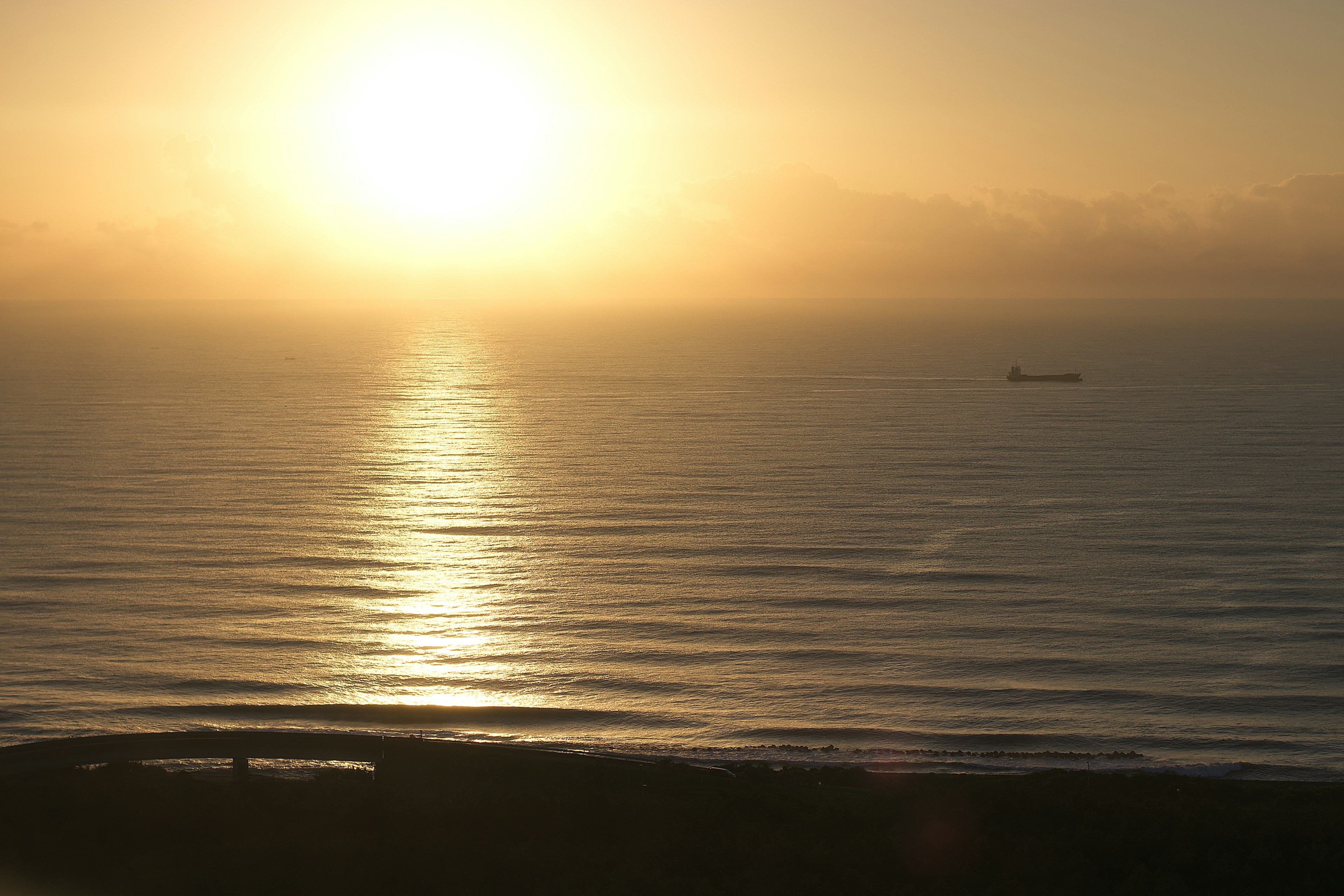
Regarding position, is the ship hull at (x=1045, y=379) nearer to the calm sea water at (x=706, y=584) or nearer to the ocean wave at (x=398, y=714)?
the calm sea water at (x=706, y=584)

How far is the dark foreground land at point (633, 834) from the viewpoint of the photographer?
1983 centimetres

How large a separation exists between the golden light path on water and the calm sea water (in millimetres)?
218

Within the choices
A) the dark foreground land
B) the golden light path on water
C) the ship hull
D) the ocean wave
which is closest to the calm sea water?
the ocean wave

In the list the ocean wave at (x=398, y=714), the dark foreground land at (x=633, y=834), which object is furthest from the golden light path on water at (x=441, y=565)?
the dark foreground land at (x=633, y=834)

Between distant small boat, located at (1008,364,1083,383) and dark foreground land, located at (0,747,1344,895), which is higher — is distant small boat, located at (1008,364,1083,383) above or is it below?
above

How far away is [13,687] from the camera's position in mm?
32875

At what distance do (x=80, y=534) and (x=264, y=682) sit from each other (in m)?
23.5

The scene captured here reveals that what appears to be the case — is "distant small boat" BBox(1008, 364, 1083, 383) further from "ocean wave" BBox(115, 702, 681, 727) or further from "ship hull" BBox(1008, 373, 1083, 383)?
"ocean wave" BBox(115, 702, 681, 727)

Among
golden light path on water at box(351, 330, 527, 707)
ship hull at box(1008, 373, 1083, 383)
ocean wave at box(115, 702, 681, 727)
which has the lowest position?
ocean wave at box(115, 702, 681, 727)

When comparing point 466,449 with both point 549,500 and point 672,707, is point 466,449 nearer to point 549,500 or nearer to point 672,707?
point 549,500

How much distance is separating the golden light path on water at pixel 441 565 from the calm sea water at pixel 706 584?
0.72 ft

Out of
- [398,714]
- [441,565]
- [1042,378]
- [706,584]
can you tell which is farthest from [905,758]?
[1042,378]

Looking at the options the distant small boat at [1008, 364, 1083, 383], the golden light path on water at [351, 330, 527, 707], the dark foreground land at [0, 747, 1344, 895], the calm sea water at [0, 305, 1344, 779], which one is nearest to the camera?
the dark foreground land at [0, 747, 1344, 895]

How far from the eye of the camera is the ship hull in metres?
125
